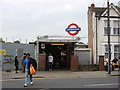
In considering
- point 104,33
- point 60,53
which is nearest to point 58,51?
point 60,53

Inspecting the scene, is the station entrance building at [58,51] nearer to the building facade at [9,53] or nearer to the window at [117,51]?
the building facade at [9,53]

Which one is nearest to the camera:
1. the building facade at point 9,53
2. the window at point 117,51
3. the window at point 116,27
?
the building facade at point 9,53

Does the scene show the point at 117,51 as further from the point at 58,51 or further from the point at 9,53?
the point at 9,53

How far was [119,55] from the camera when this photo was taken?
2808cm

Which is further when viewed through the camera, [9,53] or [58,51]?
[58,51]

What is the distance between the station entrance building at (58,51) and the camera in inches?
887

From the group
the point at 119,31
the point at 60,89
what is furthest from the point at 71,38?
the point at 60,89

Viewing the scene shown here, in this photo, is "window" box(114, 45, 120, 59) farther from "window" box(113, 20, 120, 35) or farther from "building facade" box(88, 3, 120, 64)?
"window" box(113, 20, 120, 35)

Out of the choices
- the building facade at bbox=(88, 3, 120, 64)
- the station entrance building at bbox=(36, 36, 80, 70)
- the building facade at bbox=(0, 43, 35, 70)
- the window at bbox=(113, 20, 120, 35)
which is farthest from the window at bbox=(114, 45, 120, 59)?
the building facade at bbox=(0, 43, 35, 70)

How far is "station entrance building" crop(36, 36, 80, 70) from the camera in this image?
22.5 metres

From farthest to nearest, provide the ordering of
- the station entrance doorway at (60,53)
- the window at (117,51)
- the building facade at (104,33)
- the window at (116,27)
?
1. the window at (116,27)
2. the window at (117,51)
3. the building facade at (104,33)
4. the station entrance doorway at (60,53)

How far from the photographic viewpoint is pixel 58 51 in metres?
28.8

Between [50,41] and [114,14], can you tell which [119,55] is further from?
[50,41]

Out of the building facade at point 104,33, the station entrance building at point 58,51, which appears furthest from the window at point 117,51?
the station entrance building at point 58,51
